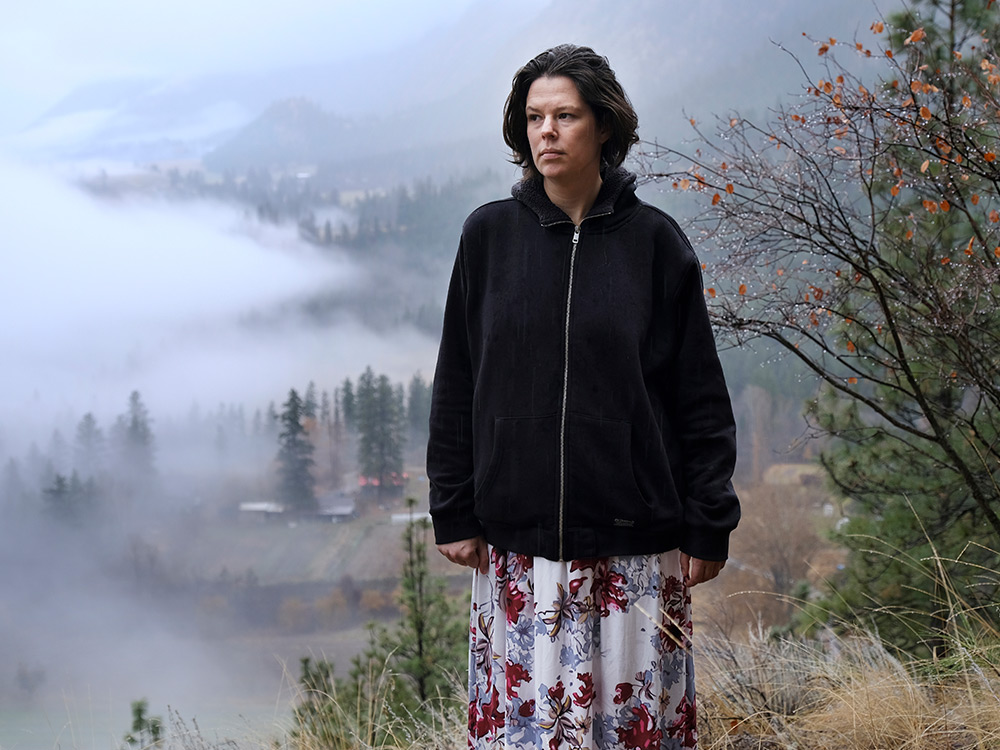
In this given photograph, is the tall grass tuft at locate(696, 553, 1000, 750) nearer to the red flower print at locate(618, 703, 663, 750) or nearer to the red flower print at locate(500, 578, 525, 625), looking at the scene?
the red flower print at locate(618, 703, 663, 750)

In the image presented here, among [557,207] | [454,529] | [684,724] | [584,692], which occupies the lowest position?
[684,724]

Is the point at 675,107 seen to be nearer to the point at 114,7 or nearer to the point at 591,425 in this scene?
the point at 114,7

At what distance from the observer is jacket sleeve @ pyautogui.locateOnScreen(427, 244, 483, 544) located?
1.49m

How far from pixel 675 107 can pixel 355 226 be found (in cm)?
650

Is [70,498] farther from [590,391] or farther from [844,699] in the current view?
[590,391]

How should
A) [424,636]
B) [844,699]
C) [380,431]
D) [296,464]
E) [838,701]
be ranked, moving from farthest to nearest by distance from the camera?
[296,464], [380,431], [424,636], [838,701], [844,699]

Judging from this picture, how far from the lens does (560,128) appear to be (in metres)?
1.40

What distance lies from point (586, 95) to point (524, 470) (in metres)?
A: 0.59

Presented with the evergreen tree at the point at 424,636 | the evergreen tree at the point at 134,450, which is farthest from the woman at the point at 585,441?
the evergreen tree at the point at 134,450

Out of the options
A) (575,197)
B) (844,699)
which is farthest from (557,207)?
(844,699)

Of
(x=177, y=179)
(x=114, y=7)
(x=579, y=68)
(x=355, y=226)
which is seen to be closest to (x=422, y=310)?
(x=355, y=226)

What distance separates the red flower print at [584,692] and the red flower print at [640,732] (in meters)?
0.08

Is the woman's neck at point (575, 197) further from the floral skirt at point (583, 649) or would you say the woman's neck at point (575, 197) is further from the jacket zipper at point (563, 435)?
the floral skirt at point (583, 649)

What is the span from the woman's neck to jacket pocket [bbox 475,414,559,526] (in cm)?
33
